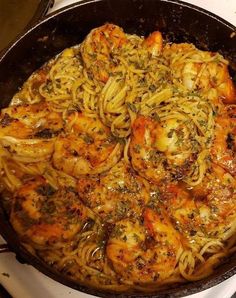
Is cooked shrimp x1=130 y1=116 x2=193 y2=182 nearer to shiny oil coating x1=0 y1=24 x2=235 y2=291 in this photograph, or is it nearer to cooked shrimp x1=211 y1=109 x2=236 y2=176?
shiny oil coating x1=0 y1=24 x2=235 y2=291

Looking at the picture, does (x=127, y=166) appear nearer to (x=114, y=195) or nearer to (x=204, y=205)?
(x=114, y=195)

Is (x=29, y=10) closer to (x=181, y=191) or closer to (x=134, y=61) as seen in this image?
(x=134, y=61)

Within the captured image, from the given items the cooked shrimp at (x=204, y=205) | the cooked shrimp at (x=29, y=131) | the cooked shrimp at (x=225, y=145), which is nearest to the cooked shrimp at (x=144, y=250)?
the cooked shrimp at (x=204, y=205)

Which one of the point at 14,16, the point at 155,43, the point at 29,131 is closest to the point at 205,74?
the point at 155,43

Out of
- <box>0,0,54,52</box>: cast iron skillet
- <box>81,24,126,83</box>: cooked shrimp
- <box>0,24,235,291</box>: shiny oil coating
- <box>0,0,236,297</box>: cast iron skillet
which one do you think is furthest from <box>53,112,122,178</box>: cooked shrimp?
<box>0,0,54,52</box>: cast iron skillet

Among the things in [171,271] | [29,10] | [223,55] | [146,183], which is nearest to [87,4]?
[29,10]

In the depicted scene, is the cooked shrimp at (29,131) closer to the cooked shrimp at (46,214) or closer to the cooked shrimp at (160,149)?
the cooked shrimp at (46,214)
